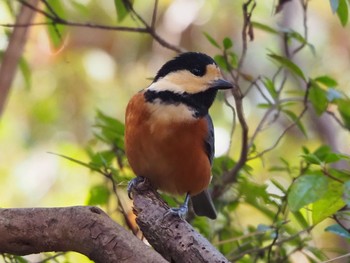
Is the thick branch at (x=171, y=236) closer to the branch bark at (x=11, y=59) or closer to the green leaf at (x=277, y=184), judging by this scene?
the green leaf at (x=277, y=184)

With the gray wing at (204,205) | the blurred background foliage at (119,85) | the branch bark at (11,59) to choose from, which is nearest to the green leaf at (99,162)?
the gray wing at (204,205)

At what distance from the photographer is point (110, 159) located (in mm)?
2717

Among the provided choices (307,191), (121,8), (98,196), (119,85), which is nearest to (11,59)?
(121,8)

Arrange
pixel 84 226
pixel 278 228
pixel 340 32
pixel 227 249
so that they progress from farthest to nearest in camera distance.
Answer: pixel 340 32, pixel 227 249, pixel 278 228, pixel 84 226

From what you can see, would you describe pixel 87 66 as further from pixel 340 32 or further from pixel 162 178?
pixel 162 178

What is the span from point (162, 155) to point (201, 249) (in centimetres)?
60

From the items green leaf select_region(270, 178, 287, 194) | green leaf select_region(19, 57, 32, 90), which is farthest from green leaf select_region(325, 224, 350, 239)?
green leaf select_region(19, 57, 32, 90)

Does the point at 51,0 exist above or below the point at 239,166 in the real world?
above

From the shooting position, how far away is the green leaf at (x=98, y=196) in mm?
2725

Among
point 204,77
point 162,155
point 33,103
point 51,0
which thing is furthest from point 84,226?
point 33,103

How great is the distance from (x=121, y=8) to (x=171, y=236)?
0.97 m

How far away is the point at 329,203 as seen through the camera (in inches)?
82.3

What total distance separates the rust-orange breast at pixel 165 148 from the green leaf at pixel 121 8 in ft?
0.95

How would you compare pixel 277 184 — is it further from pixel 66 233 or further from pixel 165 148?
pixel 66 233
